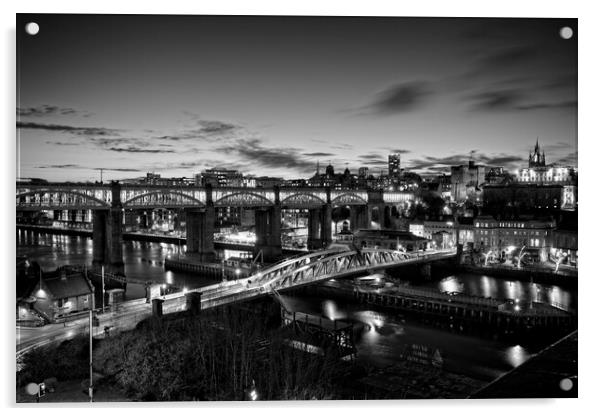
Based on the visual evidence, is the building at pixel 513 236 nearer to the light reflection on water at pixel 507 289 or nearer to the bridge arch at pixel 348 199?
the light reflection on water at pixel 507 289

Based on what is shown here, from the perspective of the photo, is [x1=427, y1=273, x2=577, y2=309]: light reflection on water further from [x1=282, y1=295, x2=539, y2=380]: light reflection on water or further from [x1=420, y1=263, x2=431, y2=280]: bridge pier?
[x1=282, y1=295, x2=539, y2=380]: light reflection on water

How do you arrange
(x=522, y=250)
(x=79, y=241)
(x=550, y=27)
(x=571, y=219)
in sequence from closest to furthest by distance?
(x=550, y=27), (x=571, y=219), (x=522, y=250), (x=79, y=241)

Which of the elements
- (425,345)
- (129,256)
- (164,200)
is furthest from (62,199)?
(425,345)

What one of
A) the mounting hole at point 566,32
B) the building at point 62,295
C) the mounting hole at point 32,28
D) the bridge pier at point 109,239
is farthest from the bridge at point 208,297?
the bridge pier at point 109,239

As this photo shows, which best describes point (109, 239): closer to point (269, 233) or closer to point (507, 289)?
point (269, 233)

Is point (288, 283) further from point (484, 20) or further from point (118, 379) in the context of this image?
point (484, 20)
